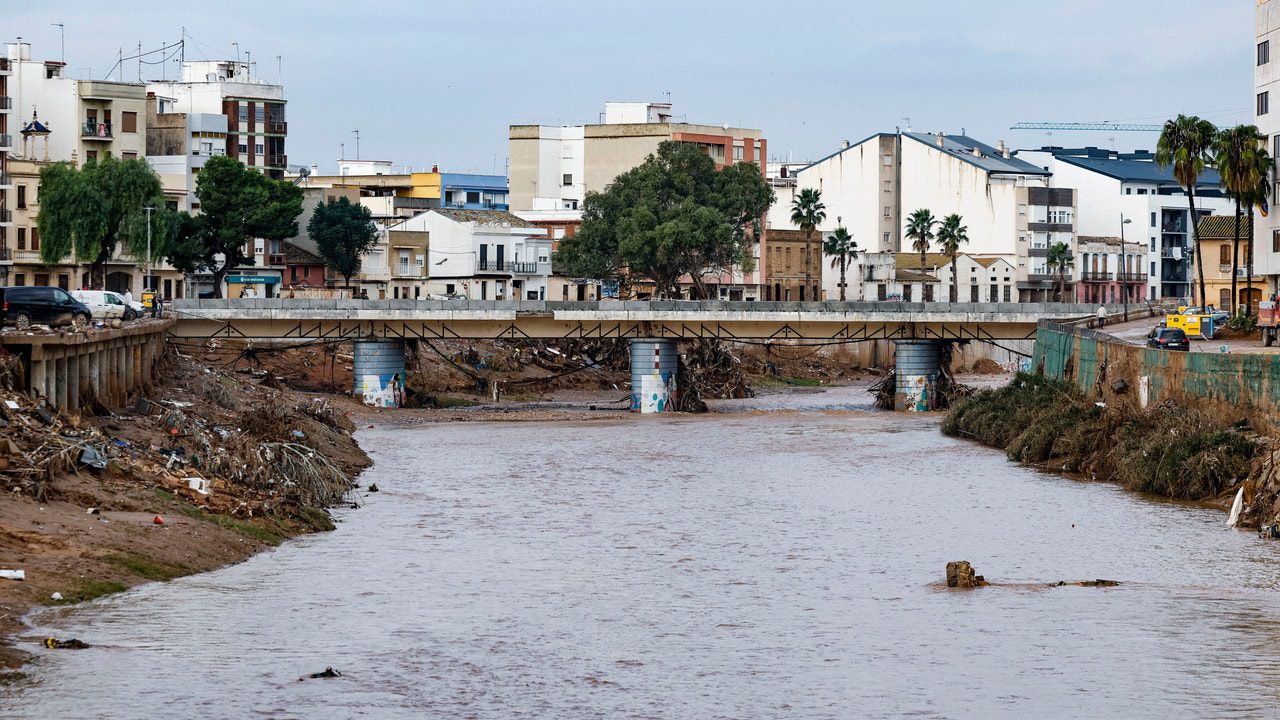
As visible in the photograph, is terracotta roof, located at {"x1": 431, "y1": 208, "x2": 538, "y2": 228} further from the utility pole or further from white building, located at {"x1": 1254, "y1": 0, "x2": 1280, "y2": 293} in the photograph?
white building, located at {"x1": 1254, "y1": 0, "x2": 1280, "y2": 293}

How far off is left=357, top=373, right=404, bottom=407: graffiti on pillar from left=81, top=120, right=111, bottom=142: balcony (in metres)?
33.4

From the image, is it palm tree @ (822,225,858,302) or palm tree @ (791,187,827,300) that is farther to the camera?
palm tree @ (822,225,858,302)

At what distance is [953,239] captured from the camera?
5217 inches

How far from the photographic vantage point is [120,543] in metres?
34.0

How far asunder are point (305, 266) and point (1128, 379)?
252 feet

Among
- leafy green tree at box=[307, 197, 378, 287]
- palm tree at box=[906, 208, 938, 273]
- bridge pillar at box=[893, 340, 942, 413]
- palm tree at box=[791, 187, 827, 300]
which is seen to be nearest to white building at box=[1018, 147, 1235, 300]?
palm tree at box=[906, 208, 938, 273]

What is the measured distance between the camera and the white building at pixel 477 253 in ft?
408

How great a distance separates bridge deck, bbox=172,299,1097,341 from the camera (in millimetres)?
85375

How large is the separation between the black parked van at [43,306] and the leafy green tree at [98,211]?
3676cm

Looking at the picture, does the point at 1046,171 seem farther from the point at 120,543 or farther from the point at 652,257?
the point at 120,543

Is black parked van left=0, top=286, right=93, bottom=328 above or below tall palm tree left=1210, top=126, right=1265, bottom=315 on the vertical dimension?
below

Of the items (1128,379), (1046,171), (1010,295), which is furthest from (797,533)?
(1046,171)

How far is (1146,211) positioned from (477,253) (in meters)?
55.2

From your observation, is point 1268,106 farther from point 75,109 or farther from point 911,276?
point 75,109
